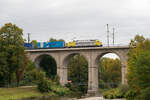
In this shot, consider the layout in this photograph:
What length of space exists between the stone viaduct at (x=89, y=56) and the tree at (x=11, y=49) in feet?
47.7

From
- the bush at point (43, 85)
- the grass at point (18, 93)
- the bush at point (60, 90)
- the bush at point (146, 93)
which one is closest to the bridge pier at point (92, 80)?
the bush at point (60, 90)

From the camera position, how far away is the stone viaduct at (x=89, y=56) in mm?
63750

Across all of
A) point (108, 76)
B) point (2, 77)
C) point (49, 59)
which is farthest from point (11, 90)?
point (108, 76)

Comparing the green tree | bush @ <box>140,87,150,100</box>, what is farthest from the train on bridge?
bush @ <box>140,87,150,100</box>

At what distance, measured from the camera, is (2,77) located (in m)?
58.8

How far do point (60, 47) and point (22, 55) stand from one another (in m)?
17.5

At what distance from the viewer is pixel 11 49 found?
56844 millimetres

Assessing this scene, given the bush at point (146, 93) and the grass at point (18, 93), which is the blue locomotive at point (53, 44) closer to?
the grass at point (18, 93)

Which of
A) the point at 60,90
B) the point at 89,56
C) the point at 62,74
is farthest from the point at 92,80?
the point at 62,74

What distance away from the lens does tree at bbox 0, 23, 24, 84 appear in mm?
56625

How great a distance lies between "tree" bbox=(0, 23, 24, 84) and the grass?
3.86 metres

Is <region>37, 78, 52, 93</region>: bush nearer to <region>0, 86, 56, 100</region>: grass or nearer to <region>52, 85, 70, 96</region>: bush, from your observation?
<region>0, 86, 56, 100</region>: grass

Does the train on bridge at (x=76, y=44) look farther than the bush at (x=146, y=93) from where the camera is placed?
Yes

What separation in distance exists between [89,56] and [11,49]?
19.1 metres
